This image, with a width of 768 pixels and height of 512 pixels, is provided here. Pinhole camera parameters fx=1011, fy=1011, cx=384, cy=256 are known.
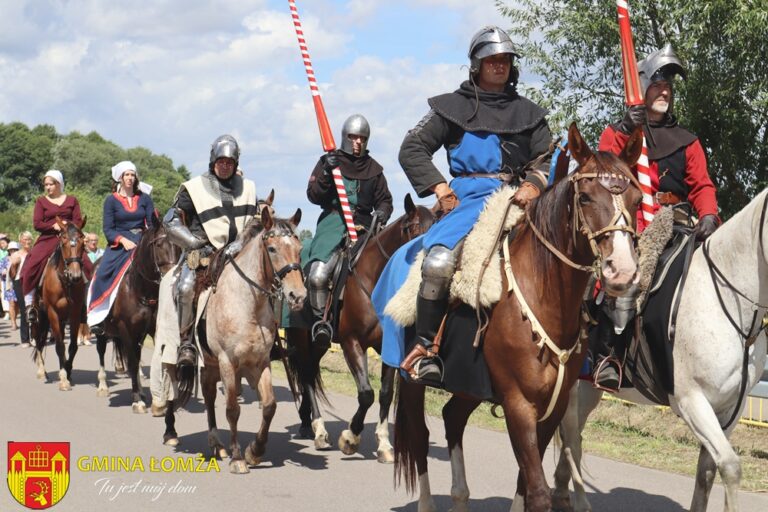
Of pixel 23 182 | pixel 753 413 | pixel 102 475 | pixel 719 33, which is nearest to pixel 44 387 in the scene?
pixel 102 475

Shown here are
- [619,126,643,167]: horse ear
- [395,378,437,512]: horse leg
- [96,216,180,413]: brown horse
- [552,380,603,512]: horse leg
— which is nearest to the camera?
[619,126,643,167]: horse ear

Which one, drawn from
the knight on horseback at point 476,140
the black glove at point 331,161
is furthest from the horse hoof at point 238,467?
the black glove at point 331,161

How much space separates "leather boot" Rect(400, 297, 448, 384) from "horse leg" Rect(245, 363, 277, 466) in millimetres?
3164

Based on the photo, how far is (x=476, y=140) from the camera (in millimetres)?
6508

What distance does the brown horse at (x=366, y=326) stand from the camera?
963 centimetres

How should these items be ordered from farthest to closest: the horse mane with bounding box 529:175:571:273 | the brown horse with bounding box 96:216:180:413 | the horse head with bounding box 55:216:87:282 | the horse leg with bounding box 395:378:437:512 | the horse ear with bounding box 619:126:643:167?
1. the horse head with bounding box 55:216:87:282
2. the brown horse with bounding box 96:216:180:413
3. the horse leg with bounding box 395:378:437:512
4. the horse mane with bounding box 529:175:571:273
5. the horse ear with bounding box 619:126:643:167

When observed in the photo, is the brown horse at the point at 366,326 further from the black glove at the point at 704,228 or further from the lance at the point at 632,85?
the black glove at the point at 704,228

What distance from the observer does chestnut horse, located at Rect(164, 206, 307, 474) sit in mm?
9031

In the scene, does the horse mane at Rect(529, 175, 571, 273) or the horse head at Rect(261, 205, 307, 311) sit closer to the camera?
the horse mane at Rect(529, 175, 571, 273)

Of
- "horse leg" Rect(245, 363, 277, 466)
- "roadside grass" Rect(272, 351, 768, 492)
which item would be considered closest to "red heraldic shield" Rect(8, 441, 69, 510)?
"horse leg" Rect(245, 363, 277, 466)

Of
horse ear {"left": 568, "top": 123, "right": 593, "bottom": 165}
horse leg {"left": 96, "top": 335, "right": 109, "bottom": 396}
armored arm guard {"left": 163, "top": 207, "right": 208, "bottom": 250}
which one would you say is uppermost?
horse ear {"left": 568, "top": 123, "right": 593, "bottom": 165}

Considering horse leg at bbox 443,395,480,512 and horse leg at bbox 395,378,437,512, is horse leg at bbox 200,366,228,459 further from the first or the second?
horse leg at bbox 443,395,480,512

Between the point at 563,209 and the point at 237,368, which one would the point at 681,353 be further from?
the point at 237,368

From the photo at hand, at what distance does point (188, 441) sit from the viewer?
1053cm
